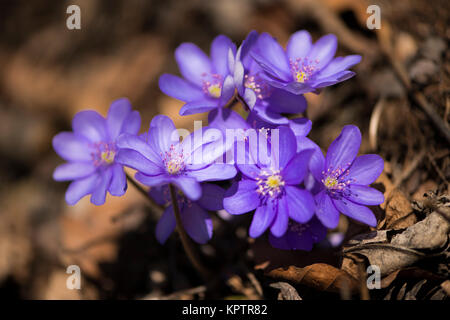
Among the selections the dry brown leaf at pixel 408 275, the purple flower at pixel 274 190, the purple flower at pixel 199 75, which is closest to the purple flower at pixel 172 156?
the purple flower at pixel 274 190

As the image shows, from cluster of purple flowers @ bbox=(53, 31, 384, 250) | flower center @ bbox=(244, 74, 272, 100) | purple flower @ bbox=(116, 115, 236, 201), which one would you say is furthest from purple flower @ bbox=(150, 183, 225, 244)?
flower center @ bbox=(244, 74, 272, 100)

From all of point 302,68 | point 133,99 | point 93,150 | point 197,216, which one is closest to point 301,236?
point 197,216

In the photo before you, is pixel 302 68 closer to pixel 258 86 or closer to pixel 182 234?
pixel 258 86

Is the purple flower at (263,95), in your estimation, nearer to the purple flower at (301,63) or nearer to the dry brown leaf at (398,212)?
the purple flower at (301,63)

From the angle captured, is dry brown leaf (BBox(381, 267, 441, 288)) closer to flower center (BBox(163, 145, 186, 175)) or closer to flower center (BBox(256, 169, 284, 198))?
flower center (BBox(256, 169, 284, 198))

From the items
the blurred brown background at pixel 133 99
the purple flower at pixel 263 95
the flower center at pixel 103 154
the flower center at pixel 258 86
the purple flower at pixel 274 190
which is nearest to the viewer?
the purple flower at pixel 274 190

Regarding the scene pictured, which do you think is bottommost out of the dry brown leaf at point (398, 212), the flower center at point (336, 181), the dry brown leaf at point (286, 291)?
the dry brown leaf at point (286, 291)
